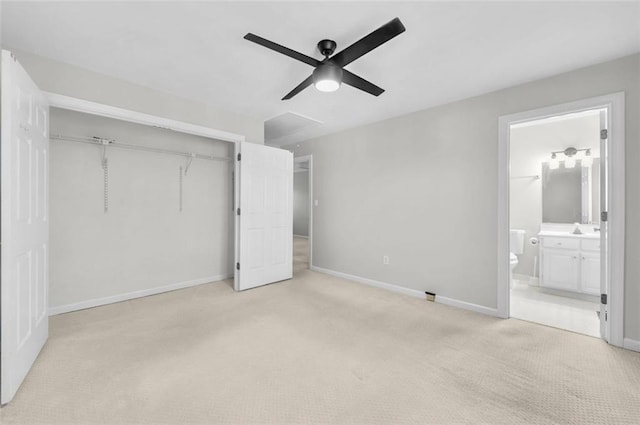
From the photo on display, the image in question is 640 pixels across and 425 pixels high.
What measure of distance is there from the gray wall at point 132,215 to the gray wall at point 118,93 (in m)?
0.44

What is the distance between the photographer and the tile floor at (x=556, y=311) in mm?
2762

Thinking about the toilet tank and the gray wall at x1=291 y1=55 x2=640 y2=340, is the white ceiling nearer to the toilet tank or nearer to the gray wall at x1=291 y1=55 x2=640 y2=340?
the gray wall at x1=291 y1=55 x2=640 y2=340

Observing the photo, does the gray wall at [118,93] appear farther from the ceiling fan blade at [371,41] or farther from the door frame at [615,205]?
the door frame at [615,205]

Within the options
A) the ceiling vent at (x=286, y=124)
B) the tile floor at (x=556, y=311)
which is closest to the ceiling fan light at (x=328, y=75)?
the ceiling vent at (x=286, y=124)

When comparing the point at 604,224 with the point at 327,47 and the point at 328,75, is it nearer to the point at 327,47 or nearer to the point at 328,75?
the point at 328,75

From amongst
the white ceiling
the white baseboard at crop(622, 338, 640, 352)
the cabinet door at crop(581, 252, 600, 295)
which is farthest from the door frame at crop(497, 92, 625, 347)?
the cabinet door at crop(581, 252, 600, 295)

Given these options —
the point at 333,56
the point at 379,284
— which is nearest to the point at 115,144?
the point at 333,56

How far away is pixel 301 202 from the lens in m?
10.4

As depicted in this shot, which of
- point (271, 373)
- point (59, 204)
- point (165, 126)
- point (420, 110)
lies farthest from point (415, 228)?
point (59, 204)

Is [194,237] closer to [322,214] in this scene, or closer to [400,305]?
[322,214]

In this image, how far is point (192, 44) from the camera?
7.36 ft

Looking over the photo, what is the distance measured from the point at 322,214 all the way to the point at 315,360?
311 cm

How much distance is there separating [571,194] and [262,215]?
4.63 metres

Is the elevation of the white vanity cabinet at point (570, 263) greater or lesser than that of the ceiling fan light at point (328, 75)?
lesser
